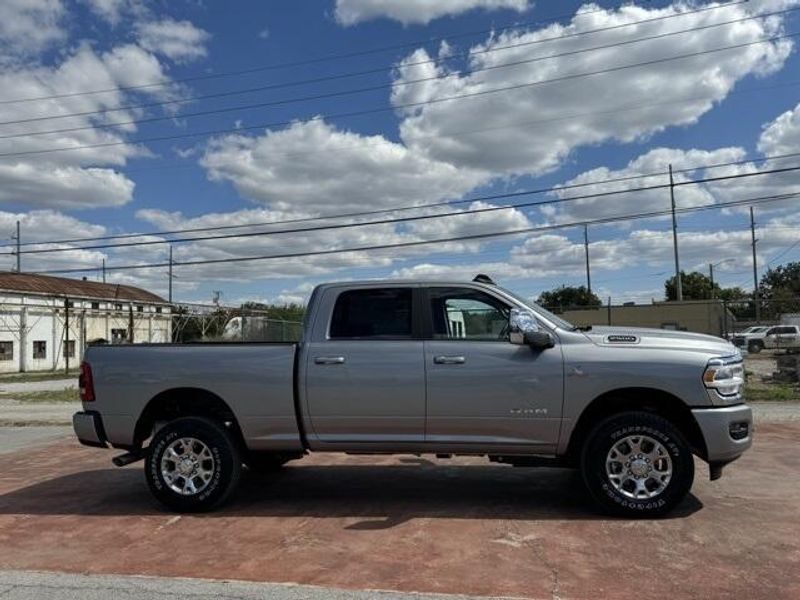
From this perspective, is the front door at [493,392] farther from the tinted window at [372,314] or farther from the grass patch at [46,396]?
the grass patch at [46,396]

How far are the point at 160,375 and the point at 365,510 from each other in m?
2.25

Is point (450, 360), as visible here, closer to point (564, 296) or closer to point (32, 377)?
point (32, 377)

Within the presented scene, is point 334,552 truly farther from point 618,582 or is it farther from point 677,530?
point 677,530

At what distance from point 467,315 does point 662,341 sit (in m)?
1.67

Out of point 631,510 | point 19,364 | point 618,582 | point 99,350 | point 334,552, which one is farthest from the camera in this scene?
point 19,364

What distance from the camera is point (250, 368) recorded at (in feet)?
22.2

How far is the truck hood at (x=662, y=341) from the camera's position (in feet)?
20.6

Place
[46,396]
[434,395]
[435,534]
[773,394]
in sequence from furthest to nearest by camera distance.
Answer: [46,396] < [773,394] < [434,395] < [435,534]

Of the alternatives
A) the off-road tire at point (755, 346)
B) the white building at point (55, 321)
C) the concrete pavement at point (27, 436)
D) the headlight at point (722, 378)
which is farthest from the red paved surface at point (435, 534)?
the white building at point (55, 321)

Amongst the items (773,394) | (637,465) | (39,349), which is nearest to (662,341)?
(637,465)

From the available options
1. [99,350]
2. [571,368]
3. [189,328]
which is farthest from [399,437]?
[189,328]

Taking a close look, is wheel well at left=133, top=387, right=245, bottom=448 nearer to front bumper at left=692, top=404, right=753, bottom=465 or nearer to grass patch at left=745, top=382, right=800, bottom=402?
front bumper at left=692, top=404, right=753, bottom=465

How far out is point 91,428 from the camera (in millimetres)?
7035

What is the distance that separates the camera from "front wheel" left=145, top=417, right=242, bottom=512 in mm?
6723
